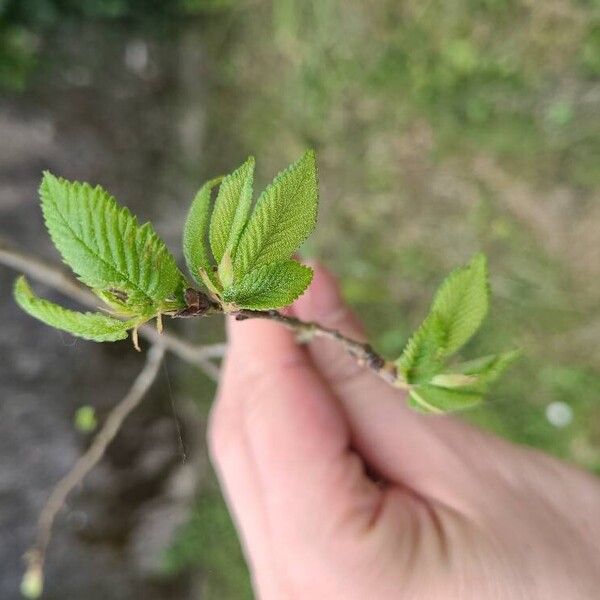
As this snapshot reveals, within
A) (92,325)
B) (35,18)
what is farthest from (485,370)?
(35,18)

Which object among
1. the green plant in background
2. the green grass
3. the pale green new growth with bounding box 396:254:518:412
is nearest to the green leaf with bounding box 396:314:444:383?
the pale green new growth with bounding box 396:254:518:412

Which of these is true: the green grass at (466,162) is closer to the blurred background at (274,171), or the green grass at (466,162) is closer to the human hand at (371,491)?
the blurred background at (274,171)

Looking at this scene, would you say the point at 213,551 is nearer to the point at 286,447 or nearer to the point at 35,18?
the point at 286,447

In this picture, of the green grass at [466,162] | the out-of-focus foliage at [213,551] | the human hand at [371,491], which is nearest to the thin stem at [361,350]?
the human hand at [371,491]

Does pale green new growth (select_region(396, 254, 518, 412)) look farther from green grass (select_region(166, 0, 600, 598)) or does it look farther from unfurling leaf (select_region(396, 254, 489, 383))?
green grass (select_region(166, 0, 600, 598))

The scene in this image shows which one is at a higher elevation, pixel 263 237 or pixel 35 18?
pixel 263 237

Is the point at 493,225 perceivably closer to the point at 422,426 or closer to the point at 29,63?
the point at 422,426
